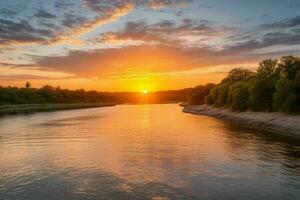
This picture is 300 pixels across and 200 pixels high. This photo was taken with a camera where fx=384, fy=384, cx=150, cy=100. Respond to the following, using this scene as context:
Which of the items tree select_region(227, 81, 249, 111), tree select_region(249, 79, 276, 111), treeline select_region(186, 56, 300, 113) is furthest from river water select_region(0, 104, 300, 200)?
tree select_region(227, 81, 249, 111)

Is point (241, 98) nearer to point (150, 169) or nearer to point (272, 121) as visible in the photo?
point (272, 121)

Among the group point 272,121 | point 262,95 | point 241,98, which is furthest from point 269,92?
point 272,121

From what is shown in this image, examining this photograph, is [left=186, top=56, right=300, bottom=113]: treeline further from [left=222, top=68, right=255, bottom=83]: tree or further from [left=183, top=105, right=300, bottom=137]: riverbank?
[left=222, top=68, right=255, bottom=83]: tree

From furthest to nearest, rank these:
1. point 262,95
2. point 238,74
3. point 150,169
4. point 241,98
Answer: point 238,74 < point 241,98 < point 262,95 < point 150,169

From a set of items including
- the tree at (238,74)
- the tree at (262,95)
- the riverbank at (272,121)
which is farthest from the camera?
the tree at (238,74)

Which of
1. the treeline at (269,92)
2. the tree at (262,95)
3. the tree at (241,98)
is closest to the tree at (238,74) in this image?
the treeline at (269,92)

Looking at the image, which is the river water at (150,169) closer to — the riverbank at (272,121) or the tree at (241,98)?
the riverbank at (272,121)

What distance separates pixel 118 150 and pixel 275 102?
49.1 m

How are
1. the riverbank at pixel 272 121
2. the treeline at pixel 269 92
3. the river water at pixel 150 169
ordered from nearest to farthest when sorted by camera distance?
the river water at pixel 150 169 → the riverbank at pixel 272 121 → the treeline at pixel 269 92

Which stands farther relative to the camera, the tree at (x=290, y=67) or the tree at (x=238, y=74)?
the tree at (x=238, y=74)

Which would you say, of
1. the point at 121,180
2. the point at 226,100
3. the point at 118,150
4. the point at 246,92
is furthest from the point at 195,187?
the point at 226,100

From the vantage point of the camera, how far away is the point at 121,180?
97.2ft

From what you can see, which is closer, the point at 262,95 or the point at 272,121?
the point at 272,121

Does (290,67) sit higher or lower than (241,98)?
higher
